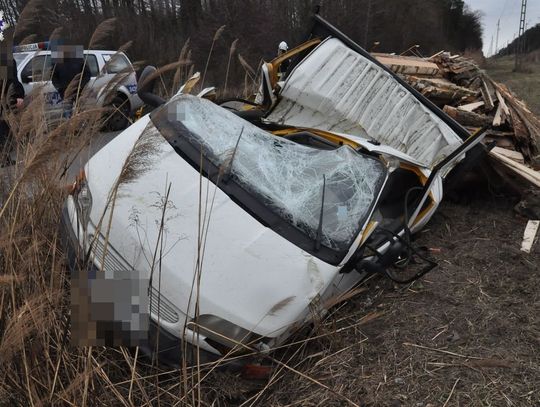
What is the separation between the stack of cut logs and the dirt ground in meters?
1.58

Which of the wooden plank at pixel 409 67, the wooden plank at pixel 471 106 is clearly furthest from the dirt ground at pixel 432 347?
the wooden plank at pixel 409 67

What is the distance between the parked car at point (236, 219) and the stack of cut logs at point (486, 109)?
5.31ft

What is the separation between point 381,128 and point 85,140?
2697 millimetres

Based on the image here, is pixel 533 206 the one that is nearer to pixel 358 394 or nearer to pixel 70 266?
pixel 358 394

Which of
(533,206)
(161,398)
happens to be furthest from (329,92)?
(161,398)

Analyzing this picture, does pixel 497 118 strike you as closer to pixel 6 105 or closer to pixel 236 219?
pixel 236 219

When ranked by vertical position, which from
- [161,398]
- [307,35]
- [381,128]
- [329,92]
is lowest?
[161,398]

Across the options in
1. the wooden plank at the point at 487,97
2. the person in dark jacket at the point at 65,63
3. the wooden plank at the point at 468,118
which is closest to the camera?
the person in dark jacket at the point at 65,63

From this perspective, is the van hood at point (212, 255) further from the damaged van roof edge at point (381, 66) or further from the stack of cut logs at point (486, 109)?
the stack of cut logs at point (486, 109)

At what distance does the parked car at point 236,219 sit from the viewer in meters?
2.38

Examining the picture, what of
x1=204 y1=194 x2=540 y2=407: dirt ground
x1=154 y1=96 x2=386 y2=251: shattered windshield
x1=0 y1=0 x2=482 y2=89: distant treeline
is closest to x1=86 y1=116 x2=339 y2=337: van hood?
x1=154 y1=96 x2=386 y2=251: shattered windshield

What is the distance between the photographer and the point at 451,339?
110 inches

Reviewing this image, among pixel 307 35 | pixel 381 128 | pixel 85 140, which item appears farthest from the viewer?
pixel 307 35

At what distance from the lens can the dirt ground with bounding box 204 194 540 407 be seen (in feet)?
7.91
